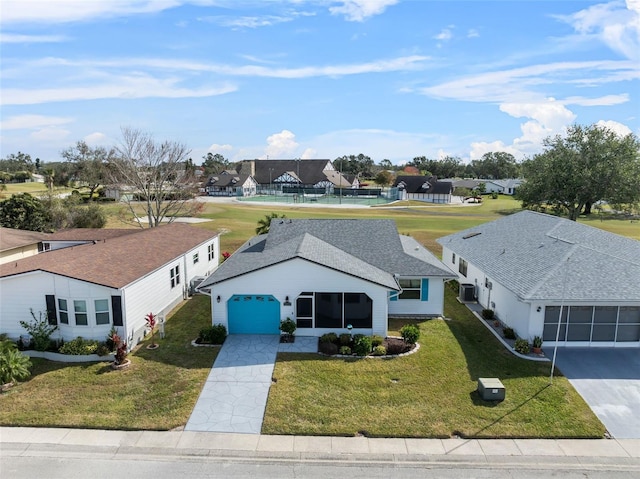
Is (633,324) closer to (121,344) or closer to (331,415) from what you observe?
(331,415)

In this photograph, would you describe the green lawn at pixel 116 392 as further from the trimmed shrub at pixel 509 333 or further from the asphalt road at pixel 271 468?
the trimmed shrub at pixel 509 333

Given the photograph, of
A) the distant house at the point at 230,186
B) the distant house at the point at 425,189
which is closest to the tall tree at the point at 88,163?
the distant house at the point at 230,186

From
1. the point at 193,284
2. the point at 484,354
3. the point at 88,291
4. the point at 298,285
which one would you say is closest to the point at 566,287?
the point at 484,354

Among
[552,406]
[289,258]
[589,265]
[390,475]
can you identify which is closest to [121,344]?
[289,258]

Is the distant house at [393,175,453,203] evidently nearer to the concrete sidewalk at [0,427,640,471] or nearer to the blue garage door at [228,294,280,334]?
the blue garage door at [228,294,280,334]

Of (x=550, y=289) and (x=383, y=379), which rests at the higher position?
(x=550, y=289)
